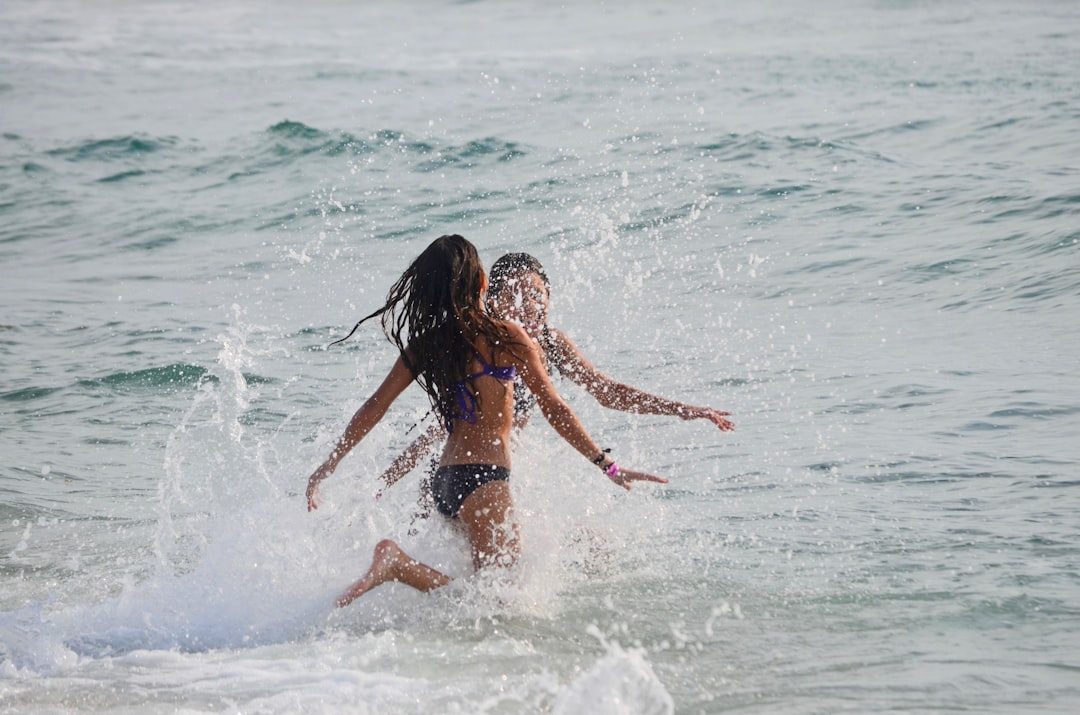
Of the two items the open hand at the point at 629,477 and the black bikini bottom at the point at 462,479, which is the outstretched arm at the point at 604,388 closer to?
the open hand at the point at 629,477

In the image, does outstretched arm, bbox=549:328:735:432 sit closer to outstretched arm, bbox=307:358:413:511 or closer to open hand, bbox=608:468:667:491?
open hand, bbox=608:468:667:491

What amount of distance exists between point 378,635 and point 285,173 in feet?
51.3

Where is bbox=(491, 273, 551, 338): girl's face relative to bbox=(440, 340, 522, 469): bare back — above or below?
above

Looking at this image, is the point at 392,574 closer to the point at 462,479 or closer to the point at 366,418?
the point at 462,479

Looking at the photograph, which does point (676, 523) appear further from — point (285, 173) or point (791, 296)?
point (285, 173)

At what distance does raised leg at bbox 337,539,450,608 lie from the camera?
4953 mm

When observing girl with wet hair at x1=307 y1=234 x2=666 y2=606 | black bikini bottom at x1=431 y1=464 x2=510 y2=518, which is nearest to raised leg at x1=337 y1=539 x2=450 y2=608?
girl with wet hair at x1=307 y1=234 x2=666 y2=606

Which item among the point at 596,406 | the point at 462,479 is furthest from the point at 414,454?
the point at 596,406

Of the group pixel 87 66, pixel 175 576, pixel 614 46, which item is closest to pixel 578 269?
pixel 175 576

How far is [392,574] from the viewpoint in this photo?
16.4 ft

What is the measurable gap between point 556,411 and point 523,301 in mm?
646

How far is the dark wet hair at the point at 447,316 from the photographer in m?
5.00

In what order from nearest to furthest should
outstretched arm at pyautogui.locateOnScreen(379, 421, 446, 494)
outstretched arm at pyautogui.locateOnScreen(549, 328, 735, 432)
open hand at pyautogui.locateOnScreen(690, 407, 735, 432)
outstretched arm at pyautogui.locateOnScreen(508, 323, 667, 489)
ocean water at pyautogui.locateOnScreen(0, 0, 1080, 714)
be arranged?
1. ocean water at pyautogui.locateOnScreen(0, 0, 1080, 714)
2. outstretched arm at pyautogui.locateOnScreen(508, 323, 667, 489)
3. open hand at pyautogui.locateOnScreen(690, 407, 735, 432)
4. outstretched arm at pyautogui.locateOnScreen(549, 328, 735, 432)
5. outstretched arm at pyautogui.locateOnScreen(379, 421, 446, 494)

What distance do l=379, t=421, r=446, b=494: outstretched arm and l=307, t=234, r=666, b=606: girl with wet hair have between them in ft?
1.87
